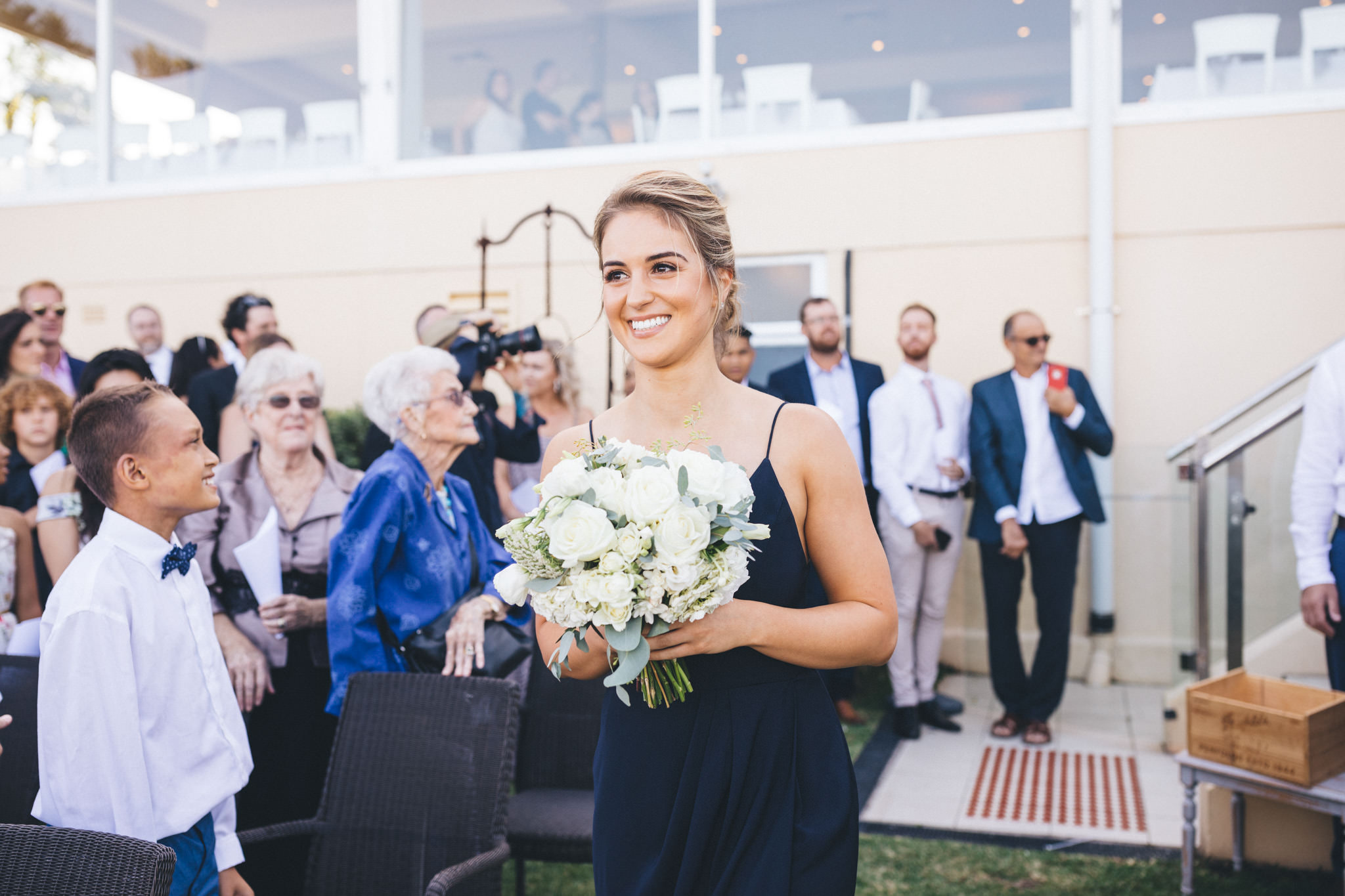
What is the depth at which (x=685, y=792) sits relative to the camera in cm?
181

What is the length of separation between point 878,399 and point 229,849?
430 centimetres

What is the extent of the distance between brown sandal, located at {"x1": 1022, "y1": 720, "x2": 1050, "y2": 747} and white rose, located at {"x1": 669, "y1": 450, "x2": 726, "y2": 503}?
444 centimetres

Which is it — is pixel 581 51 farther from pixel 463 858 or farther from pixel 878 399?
pixel 463 858

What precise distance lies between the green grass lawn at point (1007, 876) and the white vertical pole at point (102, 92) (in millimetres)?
8186

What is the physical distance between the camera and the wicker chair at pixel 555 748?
3.29 metres

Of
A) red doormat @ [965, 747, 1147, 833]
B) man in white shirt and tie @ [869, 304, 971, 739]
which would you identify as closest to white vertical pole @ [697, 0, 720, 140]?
man in white shirt and tie @ [869, 304, 971, 739]

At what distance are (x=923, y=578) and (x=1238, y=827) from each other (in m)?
2.28

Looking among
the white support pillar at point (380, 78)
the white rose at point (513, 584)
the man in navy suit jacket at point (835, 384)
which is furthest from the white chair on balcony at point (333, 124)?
the white rose at point (513, 584)

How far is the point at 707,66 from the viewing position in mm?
7828

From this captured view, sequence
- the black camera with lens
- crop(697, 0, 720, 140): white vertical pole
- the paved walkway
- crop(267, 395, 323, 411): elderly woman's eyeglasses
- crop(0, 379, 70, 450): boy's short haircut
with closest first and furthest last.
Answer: crop(267, 395, 323, 411): elderly woman's eyeglasses, crop(0, 379, 70, 450): boy's short haircut, the paved walkway, the black camera with lens, crop(697, 0, 720, 140): white vertical pole

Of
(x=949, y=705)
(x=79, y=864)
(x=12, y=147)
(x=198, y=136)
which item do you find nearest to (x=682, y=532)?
(x=79, y=864)

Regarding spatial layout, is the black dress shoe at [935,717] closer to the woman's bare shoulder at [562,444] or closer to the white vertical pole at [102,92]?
the woman's bare shoulder at [562,444]

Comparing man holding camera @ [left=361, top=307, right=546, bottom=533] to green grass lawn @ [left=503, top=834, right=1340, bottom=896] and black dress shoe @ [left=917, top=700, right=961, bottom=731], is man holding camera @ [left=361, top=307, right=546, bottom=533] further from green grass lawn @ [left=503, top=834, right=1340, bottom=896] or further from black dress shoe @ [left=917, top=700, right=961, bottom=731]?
black dress shoe @ [left=917, top=700, right=961, bottom=731]

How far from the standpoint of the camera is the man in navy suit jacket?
6035mm
